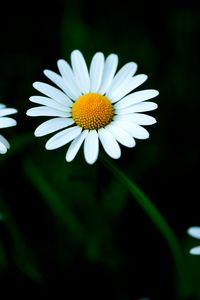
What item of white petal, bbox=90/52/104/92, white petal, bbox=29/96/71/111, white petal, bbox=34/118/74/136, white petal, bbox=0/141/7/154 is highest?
white petal, bbox=90/52/104/92

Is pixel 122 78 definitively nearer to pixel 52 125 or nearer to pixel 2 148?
pixel 52 125

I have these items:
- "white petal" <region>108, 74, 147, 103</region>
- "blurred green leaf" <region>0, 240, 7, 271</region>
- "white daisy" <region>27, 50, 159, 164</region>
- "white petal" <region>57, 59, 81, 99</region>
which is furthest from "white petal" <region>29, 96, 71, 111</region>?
"blurred green leaf" <region>0, 240, 7, 271</region>

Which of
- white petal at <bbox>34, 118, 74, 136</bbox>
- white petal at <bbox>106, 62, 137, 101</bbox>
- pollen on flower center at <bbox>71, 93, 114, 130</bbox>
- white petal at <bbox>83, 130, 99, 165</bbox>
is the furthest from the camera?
white petal at <bbox>106, 62, 137, 101</bbox>

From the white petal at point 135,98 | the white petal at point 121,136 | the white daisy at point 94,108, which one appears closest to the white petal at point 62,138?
the white daisy at point 94,108

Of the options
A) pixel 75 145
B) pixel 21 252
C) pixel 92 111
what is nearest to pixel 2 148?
pixel 75 145

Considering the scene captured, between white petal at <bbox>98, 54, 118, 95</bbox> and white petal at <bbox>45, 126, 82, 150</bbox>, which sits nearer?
white petal at <bbox>45, 126, 82, 150</bbox>

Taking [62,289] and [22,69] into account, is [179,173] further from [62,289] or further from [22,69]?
[22,69]

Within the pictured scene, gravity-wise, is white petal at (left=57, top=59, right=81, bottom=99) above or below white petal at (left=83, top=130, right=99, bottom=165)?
above

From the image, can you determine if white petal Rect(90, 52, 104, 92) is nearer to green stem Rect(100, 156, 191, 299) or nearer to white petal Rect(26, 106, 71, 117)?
white petal Rect(26, 106, 71, 117)
